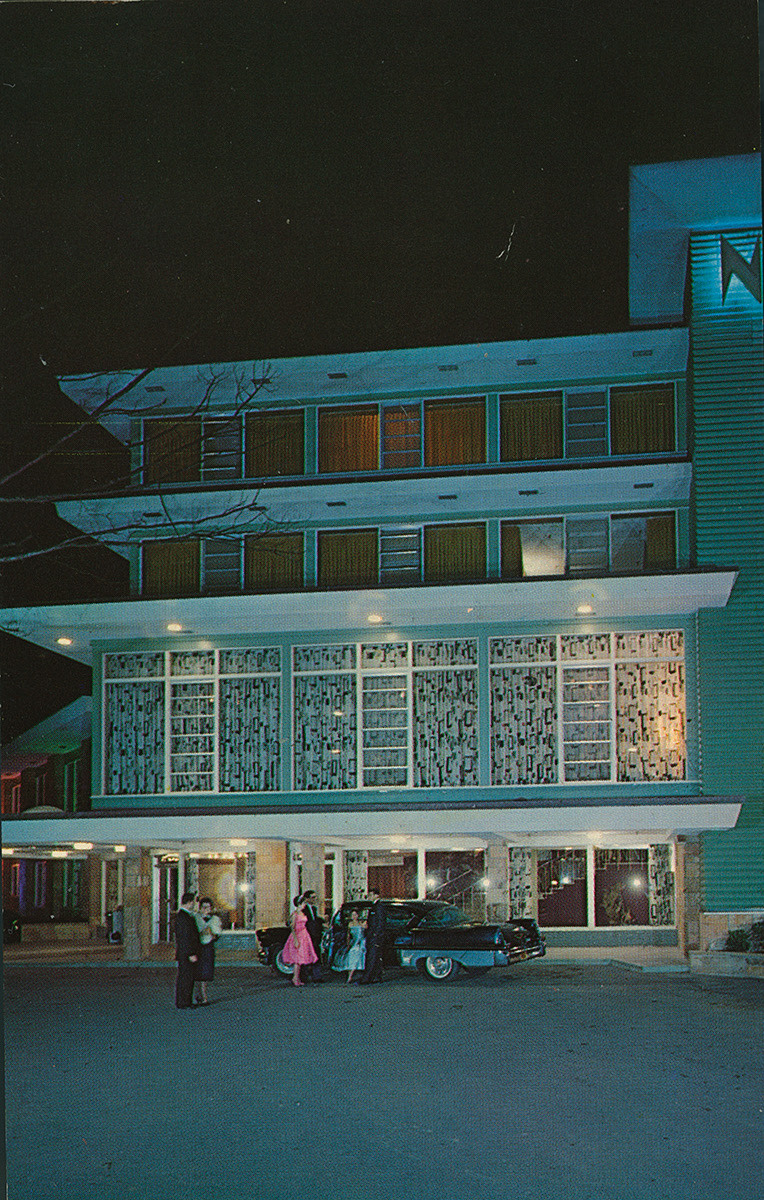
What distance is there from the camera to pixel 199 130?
41.9 ft

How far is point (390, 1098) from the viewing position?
9.21 m

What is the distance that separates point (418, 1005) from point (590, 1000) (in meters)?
2.12

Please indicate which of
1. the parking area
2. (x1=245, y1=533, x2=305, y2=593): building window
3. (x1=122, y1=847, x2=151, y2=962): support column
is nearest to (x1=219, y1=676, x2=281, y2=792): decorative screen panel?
(x1=122, y1=847, x2=151, y2=962): support column

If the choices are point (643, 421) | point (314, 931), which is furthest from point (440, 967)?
point (643, 421)

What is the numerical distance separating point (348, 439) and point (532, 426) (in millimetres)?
3655

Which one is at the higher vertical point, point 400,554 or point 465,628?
A: point 400,554

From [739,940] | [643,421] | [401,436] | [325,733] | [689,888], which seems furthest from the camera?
[401,436]

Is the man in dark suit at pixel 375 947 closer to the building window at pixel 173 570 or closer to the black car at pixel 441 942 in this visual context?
the black car at pixel 441 942

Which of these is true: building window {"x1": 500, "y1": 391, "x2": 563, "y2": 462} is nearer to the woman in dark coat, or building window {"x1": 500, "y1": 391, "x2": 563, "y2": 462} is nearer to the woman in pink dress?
the woman in pink dress

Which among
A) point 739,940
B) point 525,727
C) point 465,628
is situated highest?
point 465,628

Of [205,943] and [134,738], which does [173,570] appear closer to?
[134,738]

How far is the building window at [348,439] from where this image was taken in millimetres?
25188

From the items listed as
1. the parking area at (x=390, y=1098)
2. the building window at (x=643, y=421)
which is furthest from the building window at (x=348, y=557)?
the parking area at (x=390, y=1098)

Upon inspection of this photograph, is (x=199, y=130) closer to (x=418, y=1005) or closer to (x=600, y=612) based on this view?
(x=418, y=1005)
